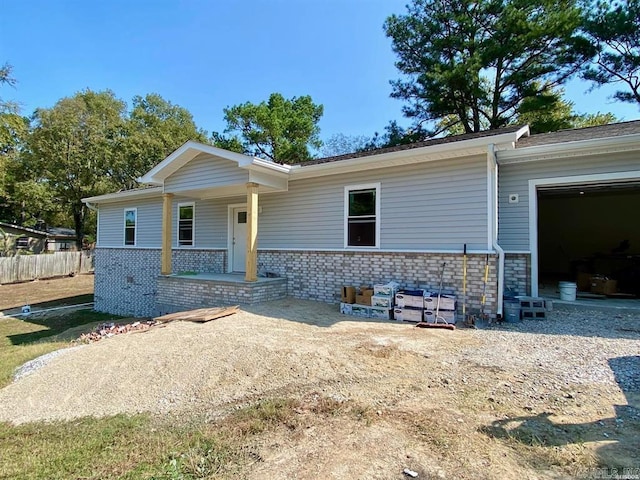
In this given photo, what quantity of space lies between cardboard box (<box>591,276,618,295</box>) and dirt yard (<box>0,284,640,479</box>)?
6.16ft

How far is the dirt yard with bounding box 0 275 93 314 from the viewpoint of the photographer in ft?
47.4

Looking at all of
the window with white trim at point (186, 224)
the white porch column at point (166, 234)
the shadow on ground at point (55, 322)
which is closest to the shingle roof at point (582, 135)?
the white porch column at point (166, 234)

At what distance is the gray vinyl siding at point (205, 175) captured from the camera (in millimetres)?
8664

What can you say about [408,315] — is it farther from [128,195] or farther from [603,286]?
[128,195]

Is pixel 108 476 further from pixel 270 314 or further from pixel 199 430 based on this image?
pixel 270 314

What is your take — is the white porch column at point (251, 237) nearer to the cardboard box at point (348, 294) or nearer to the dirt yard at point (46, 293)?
the cardboard box at point (348, 294)

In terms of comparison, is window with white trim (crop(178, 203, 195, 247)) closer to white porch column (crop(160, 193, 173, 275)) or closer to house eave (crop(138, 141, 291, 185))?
white porch column (crop(160, 193, 173, 275))

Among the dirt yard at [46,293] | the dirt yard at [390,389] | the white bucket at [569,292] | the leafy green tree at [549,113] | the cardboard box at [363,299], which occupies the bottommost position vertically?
the dirt yard at [46,293]

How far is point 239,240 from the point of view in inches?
426

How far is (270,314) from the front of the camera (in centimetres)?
720

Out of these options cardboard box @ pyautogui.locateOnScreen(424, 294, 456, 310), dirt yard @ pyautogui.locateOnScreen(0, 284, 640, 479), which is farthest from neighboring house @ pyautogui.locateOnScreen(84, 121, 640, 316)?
dirt yard @ pyautogui.locateOnScreen(0, 284, 640, 479)

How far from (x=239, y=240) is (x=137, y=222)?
5021 mm

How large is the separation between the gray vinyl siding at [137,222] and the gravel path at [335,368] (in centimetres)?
724

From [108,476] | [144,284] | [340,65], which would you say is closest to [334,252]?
[108,476]
